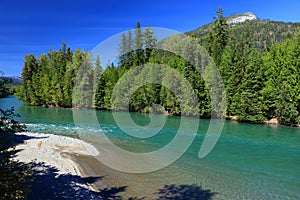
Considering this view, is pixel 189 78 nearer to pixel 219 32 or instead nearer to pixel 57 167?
pixel 219 32

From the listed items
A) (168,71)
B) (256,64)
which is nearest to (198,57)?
(168,71)

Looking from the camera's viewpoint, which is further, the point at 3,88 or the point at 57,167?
the point at 57,167

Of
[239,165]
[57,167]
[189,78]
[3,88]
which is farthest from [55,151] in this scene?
[189,78]

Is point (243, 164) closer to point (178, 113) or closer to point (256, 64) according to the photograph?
point (256, 64)

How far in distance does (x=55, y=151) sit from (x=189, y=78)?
3204 cm

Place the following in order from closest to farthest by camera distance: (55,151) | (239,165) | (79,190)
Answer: (79,190)
(239,165)
(55,151)

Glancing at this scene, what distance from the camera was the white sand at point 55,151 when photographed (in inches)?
617

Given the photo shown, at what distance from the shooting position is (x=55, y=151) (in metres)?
19.0

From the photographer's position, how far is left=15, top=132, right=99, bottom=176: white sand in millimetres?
15672

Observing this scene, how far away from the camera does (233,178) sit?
48.6 feet

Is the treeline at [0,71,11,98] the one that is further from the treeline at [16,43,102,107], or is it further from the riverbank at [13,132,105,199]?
the treeline at [16,43,102,107]

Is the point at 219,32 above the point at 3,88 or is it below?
above

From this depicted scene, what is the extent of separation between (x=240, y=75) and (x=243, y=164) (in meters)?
27.3

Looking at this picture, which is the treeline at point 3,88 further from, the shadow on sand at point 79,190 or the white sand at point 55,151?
the white sand at point 55,151
